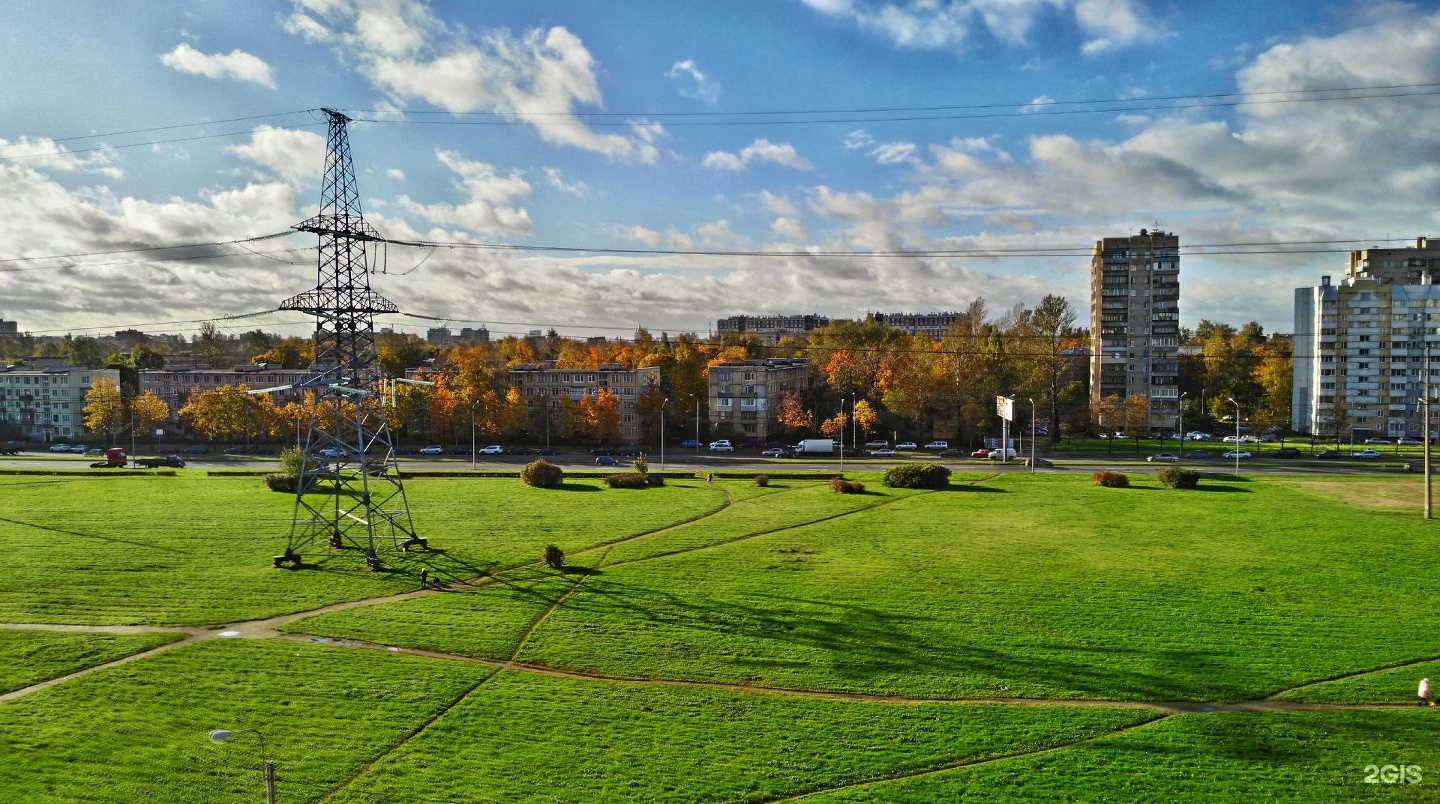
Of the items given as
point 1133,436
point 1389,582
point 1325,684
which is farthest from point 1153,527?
point 1133,436

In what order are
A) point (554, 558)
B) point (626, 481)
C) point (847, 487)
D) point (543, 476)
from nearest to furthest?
1. point (554, 558)
2. point (847, 487)
3. point (626, 481)
4. point (543, 476)

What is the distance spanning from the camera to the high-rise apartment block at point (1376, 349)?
10900 centimetres

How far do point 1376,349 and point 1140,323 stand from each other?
97.2 ft

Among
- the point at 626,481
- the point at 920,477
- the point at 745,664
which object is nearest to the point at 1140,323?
the point at 920,477

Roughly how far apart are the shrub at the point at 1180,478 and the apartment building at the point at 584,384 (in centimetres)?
6527

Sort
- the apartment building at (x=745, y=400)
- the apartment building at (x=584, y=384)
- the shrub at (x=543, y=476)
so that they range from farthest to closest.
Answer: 1. the apartment building at (x=745, y=400)
2. the apartment building at (x=584, y=384)
3. the shrub at (x=543, y=476)

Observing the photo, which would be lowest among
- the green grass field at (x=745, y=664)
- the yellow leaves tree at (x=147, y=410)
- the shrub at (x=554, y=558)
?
the green grass field at (x=745, y=664)

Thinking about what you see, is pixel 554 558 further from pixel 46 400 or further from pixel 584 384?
pixel 46 400

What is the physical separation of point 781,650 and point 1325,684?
55.3ft

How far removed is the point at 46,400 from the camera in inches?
4980

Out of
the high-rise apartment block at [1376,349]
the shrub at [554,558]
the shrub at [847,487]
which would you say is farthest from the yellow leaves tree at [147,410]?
the high-rise apartment block at [1376,349]

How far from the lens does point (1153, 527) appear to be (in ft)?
150

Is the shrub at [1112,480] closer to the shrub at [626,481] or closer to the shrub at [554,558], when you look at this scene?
the shrub at [626,481]

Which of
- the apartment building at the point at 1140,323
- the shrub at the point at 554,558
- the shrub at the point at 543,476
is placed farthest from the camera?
the apartment building at the point at 1140,323
